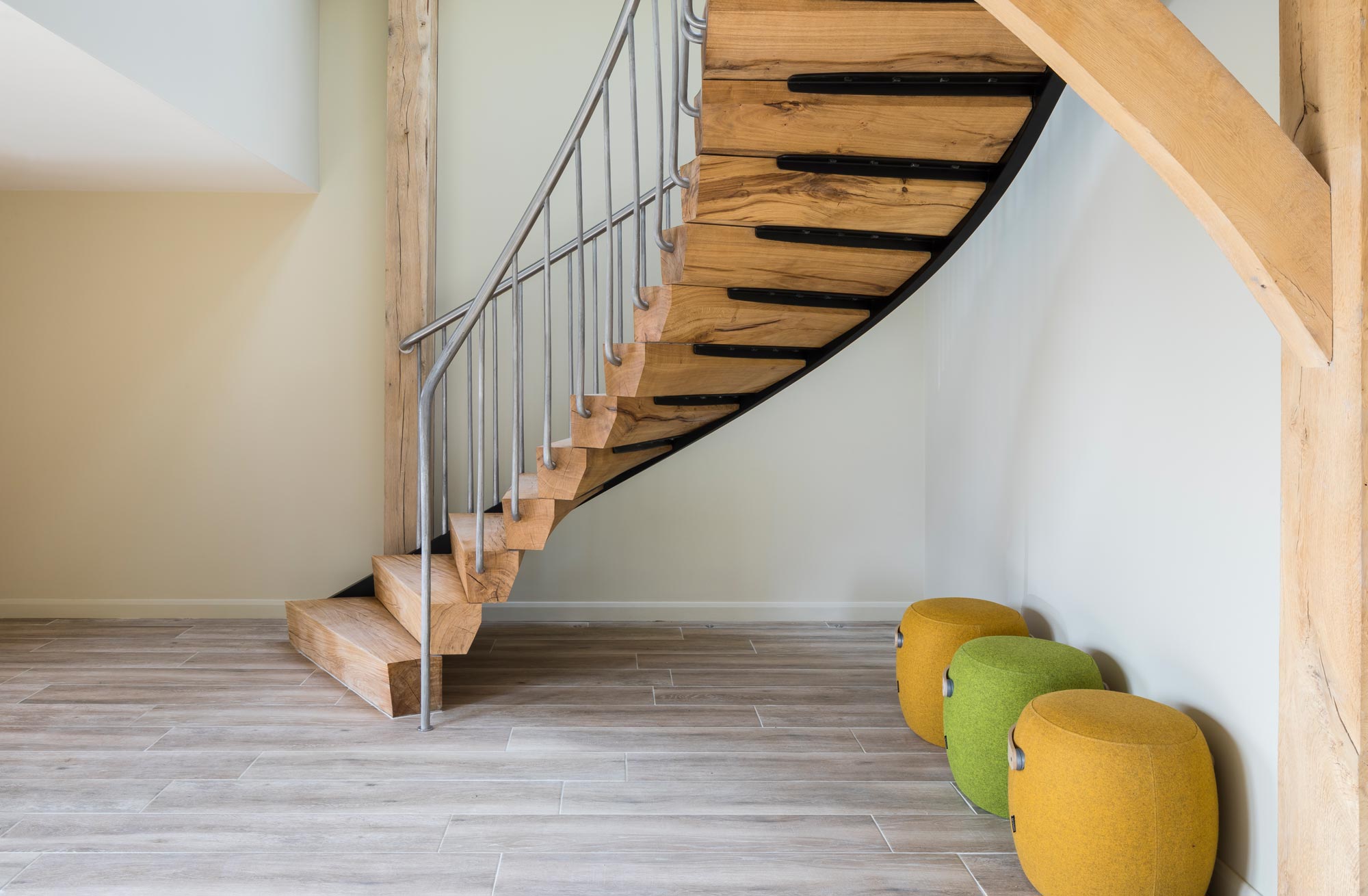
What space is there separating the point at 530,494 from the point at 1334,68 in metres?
2.73

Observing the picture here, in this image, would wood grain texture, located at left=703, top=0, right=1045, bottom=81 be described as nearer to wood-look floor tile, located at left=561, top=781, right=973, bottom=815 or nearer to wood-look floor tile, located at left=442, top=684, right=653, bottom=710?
wood-look floor tile, located at left=561, top=781, right=973, bottom=815

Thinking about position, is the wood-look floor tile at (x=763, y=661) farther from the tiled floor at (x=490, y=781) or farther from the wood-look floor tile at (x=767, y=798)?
the wood-look floor tile at (x=767, y=798)

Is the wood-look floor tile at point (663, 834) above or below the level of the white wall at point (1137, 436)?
below

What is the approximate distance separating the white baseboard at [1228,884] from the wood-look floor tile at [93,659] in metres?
3.91

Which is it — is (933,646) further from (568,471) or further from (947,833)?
(568,471)

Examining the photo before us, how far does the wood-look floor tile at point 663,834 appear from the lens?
7.80 ft

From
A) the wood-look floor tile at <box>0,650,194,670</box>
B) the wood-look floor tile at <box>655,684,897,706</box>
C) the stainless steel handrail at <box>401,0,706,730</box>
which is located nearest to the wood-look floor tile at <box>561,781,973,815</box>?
the wood-look floor tile at <box>655,684,897,706</box>

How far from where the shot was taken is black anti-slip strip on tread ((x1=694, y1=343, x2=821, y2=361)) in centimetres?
328

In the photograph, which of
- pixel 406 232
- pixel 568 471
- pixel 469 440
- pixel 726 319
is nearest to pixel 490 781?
pixel 568 471

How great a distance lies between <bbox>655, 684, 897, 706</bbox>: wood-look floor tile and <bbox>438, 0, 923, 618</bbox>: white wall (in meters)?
1.11

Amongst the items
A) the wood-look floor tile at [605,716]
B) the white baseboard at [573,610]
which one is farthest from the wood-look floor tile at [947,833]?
the white baseboard at [573,610]

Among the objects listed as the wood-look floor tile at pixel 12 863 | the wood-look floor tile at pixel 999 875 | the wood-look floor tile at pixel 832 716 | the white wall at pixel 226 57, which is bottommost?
the wood-look floor tile at pixel 12 863

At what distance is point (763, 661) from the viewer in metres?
3.99

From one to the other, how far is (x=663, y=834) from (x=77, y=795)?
1.78 meters
